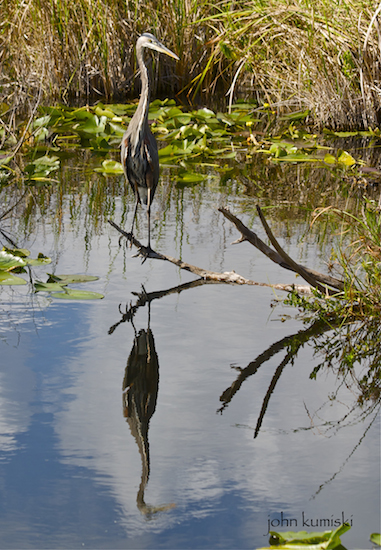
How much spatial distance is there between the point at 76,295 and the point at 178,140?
127 inches

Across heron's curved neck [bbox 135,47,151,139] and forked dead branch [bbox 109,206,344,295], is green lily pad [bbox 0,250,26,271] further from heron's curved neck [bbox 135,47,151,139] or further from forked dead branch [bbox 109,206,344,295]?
heron's curved neck [bbox 135,47,151,139]

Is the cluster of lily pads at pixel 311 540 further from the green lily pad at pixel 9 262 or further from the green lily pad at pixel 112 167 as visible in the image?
the green lily pad at pixel 112 167

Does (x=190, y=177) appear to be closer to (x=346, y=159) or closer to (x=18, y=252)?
(x=346, y=159)

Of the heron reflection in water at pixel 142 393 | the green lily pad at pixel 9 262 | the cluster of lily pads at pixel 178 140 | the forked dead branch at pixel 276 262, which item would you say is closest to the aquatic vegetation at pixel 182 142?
the cluster of lily pads at pixel 178 140

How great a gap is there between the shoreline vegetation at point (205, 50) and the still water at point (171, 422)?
155 inches

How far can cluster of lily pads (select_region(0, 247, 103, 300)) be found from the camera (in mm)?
3418

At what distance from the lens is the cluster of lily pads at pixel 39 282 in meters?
3.42

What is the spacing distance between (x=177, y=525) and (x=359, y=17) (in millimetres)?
6081

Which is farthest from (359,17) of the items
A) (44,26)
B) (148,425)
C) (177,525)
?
(177,525)

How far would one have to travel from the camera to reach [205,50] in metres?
9.06

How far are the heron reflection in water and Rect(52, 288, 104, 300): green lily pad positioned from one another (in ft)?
1.18

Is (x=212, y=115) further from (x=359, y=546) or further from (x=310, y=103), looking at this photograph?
(x=359, y=546)

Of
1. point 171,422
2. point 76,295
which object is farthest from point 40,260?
point 171,422

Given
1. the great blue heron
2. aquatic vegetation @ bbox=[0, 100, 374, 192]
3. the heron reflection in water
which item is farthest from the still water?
aquatic vegetation @ bbox=[0, 100, 374, 192]
